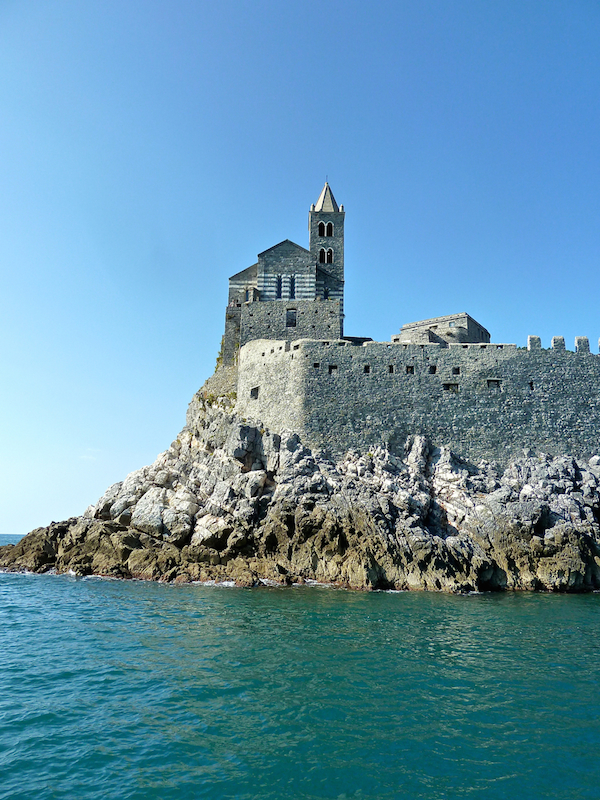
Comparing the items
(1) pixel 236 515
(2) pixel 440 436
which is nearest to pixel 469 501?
(2) pixel 440 436

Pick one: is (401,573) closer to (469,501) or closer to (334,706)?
(469,501)

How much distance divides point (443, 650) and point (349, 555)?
35.6ft

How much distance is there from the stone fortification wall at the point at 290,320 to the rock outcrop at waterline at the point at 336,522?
25.3 feet

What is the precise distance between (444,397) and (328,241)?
18.0 metres

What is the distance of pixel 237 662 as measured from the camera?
45.6 feet

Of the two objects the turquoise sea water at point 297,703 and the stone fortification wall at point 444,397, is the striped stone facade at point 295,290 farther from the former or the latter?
the turquoise sea water at point 297,703

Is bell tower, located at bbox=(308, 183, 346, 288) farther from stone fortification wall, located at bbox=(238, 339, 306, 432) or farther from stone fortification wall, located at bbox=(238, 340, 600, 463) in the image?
stone fortification wall, located at bbox=(238, 340, 600, 463)

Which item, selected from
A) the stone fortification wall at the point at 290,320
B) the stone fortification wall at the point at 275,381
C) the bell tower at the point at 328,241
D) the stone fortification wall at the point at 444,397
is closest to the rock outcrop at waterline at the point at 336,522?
the stone fortification wall at the point at 444,397

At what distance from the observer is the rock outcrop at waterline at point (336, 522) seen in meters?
26.0

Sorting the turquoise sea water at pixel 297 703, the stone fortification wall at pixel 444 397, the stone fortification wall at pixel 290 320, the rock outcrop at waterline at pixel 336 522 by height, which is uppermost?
the stone fortification wall at pixel 290 320

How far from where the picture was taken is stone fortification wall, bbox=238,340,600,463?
33.1 meters

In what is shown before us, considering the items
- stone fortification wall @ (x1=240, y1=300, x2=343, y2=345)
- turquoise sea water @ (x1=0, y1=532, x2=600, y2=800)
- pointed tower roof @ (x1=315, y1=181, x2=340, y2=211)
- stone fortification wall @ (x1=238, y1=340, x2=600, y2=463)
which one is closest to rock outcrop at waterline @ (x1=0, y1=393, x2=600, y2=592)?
stone fortification wall @ (x1=238, y1=340, x2=600, y2=463)

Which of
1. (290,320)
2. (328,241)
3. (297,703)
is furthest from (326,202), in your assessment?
(297,703)

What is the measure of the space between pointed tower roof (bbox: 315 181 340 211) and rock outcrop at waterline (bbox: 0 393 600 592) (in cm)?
2133
